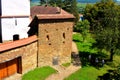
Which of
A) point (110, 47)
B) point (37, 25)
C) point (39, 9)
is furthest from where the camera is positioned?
point (39, 9)

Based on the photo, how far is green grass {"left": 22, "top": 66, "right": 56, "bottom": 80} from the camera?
2769cm

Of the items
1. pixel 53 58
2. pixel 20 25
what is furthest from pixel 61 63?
pixel 20 25

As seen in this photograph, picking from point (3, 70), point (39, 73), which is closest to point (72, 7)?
point (39, 73)

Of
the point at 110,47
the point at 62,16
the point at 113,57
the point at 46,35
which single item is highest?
the point at 62,16

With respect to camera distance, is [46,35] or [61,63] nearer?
[46,35]

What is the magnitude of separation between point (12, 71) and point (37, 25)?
649cm

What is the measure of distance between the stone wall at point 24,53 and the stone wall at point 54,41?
119 centimetres

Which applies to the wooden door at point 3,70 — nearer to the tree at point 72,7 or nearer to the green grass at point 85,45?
the green grass at point 85,45

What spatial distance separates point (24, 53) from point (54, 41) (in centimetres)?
565

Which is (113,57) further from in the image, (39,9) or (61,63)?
(39,9)

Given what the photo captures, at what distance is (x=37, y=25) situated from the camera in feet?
98.2

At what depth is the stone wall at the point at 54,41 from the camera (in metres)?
30.6

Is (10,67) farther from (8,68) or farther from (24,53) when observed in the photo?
(24,53)

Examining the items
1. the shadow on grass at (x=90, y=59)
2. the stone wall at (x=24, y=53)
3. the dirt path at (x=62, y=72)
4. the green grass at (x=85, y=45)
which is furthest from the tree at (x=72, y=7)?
the stone wall at (x=24, y=53)
